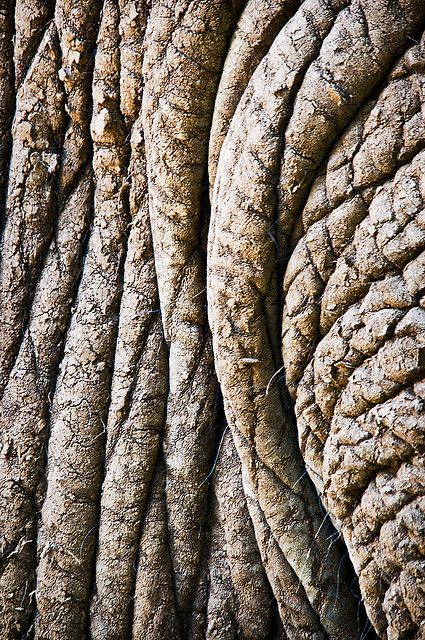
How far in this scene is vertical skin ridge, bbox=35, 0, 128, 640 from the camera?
195 cm

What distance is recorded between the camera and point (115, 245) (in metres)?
2.01

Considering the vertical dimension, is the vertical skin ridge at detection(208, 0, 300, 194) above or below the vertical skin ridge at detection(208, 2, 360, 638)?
above

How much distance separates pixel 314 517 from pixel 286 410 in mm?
247

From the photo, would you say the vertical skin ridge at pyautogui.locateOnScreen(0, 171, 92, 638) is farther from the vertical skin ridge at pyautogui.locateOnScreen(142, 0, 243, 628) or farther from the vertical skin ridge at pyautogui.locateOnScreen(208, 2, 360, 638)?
the vertical skin ridge at pyautogui.locateOnScreen(208, 2, 360, 638)

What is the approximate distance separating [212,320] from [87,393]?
0.41 m

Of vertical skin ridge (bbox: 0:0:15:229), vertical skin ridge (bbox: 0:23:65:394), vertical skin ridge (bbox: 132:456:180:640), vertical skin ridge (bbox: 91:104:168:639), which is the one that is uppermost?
vertical skin ridge (bbox: 0:0:15:229)

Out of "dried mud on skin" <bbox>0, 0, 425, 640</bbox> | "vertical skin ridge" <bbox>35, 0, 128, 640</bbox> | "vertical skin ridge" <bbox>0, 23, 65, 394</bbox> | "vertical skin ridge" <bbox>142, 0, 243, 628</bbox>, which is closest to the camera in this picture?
"dried mud on skin" <bbox>0, 0, 425, 640</bbox>

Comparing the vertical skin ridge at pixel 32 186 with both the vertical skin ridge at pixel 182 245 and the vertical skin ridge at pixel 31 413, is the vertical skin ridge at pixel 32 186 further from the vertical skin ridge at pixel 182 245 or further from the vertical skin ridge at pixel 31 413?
the vertical skin ridge at pixel 182 245

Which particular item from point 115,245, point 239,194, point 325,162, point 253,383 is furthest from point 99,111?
point 253,383

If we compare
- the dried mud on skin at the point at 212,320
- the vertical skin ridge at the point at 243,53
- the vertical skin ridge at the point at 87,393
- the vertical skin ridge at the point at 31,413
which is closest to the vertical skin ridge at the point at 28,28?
the dried mud on skin at the point at 212,320

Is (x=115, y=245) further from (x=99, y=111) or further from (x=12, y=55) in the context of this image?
(x=12, y=55)

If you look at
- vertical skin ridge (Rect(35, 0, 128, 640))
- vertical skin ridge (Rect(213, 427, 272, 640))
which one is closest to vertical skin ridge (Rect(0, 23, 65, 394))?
vertical skin ridge (Rect(35, 0, 128, 640))

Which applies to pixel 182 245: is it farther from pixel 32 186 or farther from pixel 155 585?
pixel 155 585

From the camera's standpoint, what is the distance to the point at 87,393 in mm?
1980
